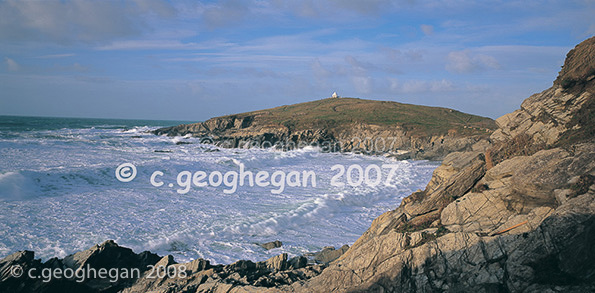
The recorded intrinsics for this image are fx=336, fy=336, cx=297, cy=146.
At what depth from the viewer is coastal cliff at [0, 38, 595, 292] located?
6293 mm

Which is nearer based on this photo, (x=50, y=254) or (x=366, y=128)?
(x=50, y=254)

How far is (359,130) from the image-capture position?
192ft

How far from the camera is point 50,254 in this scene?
11359 millimetres

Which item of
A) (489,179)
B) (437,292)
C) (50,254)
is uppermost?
(489,179)

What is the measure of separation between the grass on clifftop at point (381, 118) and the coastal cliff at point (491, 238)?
41.3 m

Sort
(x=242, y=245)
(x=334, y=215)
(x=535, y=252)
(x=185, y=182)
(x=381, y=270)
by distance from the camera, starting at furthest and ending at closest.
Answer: (x=185, y=182) → (x=334, y=215) → (x=242, y=245) → (x=381, y=270) → (x=535, y=252)

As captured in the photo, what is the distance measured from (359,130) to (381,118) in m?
6.67

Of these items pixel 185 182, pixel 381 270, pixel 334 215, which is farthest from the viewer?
pixel 185 182

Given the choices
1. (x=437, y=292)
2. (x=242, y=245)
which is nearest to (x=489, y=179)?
(x=437, y=292)

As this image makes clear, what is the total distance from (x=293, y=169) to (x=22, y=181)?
2034 cm

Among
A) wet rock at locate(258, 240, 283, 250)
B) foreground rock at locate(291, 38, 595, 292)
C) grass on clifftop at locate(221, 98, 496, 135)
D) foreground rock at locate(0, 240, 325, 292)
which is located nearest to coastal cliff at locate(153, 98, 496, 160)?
grass on clifftop at locate(221, 98, 496, 135)

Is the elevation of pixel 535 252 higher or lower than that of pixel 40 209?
higher

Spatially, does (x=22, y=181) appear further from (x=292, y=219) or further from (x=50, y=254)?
(x=292, y=219)

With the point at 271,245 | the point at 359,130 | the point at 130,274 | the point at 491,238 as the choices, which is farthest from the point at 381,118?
the point at 130,274
